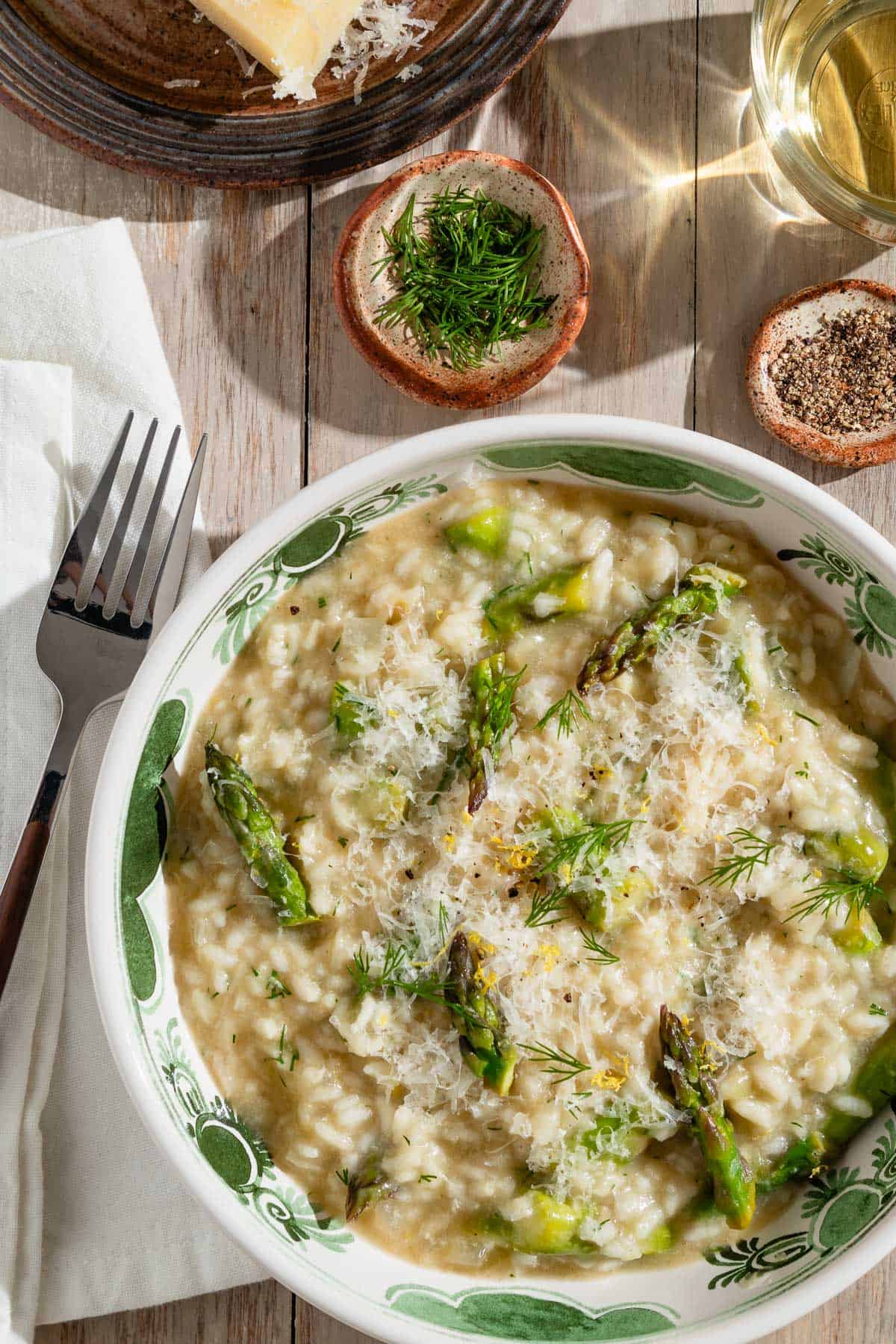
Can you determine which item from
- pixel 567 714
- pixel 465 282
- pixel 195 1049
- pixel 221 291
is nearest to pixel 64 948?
pixel 195 1049

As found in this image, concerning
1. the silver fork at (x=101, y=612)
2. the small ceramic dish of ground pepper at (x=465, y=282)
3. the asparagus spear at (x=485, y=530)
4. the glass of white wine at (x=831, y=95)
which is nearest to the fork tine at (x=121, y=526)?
the silver fork at (x=101, y=612)

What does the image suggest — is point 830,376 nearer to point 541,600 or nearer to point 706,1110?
point 541,600

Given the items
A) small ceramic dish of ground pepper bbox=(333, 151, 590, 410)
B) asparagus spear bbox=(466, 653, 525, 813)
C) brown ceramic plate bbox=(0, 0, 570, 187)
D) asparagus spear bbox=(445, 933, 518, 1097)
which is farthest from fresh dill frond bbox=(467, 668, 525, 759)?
brown ceramic plate bbox=(0, 0, 570, 187)

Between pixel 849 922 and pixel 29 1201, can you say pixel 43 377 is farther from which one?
pixel 849 922

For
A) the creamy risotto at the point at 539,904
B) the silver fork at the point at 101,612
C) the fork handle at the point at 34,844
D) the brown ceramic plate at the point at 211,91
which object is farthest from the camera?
the brown ceramic plate at the point at 211,91

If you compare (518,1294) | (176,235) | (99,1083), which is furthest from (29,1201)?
(176,235)

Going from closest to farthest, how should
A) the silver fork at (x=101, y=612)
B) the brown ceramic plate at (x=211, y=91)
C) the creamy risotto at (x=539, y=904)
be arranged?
the creamy risotto at (x=539, y=904)
the silver fork at (x=101, y=612)
the brown ceramic plate at (x=211, y=91)

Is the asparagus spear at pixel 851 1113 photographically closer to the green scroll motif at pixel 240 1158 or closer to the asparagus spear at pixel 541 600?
the green scroll motif at pixel 240 1158
